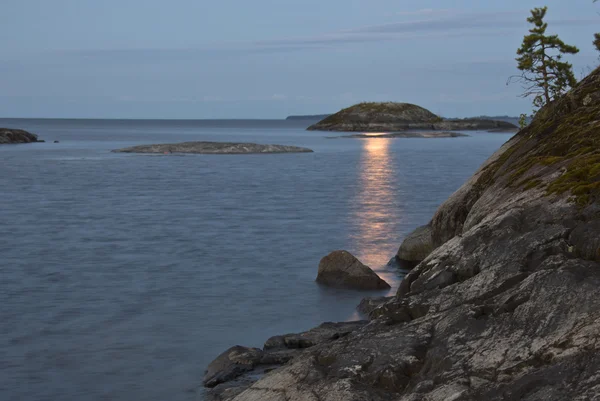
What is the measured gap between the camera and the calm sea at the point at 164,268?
16578mm

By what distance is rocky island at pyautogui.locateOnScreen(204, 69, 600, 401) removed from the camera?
32.1ft

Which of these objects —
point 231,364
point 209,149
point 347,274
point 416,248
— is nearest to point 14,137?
point 209,149

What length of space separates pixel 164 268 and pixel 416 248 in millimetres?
9313

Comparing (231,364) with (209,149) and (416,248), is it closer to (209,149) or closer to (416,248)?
(416,248)

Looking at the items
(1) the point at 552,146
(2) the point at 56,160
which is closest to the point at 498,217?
(1) the point at 552,146

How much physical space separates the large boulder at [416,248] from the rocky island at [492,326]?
9866mm

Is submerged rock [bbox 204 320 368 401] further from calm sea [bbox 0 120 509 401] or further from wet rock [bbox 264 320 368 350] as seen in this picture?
calm sea [bbox 0 120 509 401]

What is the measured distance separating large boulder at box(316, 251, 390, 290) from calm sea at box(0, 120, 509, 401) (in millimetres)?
535

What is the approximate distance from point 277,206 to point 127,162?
4487cm

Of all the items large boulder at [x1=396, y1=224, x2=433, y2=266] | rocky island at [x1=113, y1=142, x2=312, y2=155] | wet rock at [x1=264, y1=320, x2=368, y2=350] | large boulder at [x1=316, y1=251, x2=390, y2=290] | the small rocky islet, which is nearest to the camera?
wet rock at [x1=264, y1=320, x2=368, y2=350]

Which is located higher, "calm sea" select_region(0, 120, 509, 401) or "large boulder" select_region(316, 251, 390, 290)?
"large boulder" select_region(316, 251, 390, 290)

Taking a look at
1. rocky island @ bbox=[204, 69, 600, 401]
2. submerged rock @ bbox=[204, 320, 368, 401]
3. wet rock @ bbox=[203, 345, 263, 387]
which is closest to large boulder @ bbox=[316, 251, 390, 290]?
submerged rock @ bbox=[204, 320, 368, 401]

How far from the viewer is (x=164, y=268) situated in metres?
27.4

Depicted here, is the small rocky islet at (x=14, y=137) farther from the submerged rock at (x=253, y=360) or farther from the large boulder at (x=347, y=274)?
the submerged rock at (x=253, y=360)
